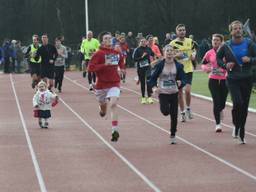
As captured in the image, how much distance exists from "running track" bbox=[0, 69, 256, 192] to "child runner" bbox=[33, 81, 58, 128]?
10.8 inches

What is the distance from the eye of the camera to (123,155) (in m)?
11.9

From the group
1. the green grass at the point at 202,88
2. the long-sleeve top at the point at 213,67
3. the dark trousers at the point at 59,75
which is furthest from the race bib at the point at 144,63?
the long-sleeve top at the point at 213,67

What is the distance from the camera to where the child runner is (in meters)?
16.1

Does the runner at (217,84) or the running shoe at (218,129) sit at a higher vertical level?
the runner at (217,84)

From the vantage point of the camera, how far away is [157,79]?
43.8 ft

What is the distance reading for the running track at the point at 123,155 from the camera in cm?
948

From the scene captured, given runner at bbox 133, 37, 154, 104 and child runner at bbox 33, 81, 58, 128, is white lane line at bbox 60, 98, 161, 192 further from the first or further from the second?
runner at bbox 133, 37, 154, 104

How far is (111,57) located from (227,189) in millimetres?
5379

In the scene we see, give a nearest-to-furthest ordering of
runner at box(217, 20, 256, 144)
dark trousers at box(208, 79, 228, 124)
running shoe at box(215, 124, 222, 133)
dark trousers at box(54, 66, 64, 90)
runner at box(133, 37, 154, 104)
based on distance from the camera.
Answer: runner at box(217, 20, 256, 144) → running shoe at box(215, 124, 222, 133) → dark trousers at box(208, 79, 228, 124) → runner at box(133, 37, 154, 104) → dark trousers at box(54, 66, 64, 90)

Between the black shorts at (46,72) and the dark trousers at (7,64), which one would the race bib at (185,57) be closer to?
the black shorts at (46,72)

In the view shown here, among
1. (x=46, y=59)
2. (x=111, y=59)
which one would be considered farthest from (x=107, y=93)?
(x=46, y=59)

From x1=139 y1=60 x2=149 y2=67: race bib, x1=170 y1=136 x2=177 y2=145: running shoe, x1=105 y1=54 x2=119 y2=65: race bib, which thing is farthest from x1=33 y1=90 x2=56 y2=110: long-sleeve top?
x1=139 y1=60 x2=149 y2=67: race bib

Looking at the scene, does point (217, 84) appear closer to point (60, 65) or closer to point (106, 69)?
point (106, 69)

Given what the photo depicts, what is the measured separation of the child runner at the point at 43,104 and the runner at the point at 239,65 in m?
4.58
